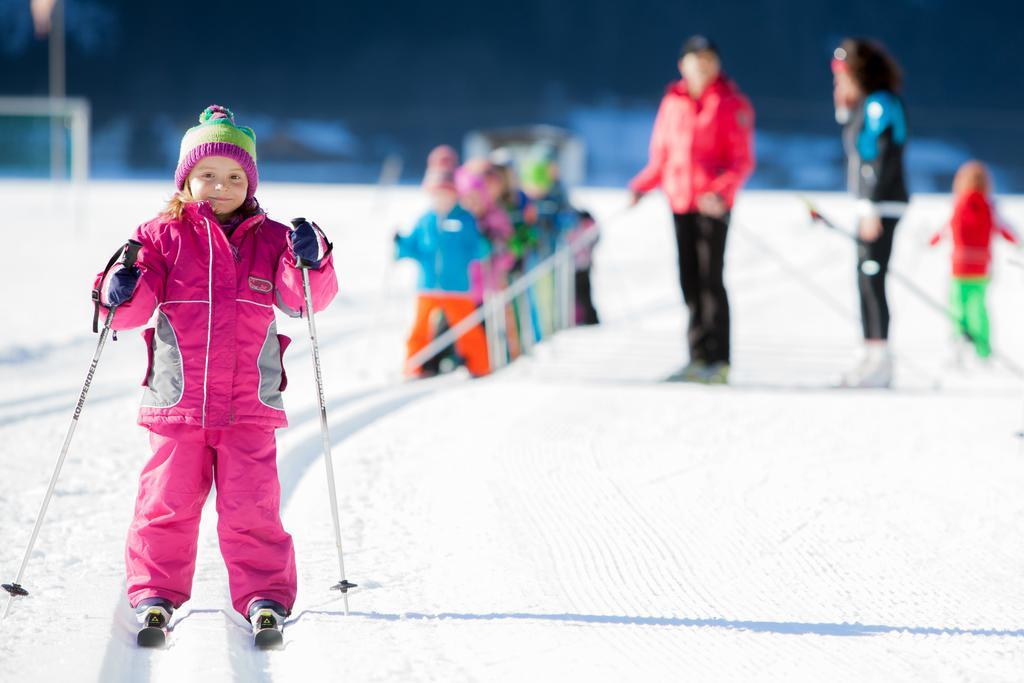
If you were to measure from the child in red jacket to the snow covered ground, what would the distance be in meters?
1.05

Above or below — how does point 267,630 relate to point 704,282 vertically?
below

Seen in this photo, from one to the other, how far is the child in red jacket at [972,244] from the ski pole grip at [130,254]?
6.08m

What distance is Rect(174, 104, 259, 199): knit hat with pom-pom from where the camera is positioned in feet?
8.23

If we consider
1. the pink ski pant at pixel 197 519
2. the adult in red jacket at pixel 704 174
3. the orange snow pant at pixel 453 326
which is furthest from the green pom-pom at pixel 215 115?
the orange snow pant at pixel 453 326

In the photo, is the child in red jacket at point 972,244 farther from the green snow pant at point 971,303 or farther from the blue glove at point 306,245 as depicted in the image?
the blue glove at point 306,245

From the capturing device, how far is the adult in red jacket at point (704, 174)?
17.6 ft

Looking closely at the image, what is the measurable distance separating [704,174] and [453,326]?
1.73 meters

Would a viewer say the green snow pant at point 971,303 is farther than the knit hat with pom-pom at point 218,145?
Yes

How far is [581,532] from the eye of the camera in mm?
3012

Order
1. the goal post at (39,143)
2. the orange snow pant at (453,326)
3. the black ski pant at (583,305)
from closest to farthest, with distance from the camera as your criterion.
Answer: the orange snow pant at (453,326) → the black ski pant at (583,305) → the goal post at (39,143)

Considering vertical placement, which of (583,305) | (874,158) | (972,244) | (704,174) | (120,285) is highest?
(874,158)

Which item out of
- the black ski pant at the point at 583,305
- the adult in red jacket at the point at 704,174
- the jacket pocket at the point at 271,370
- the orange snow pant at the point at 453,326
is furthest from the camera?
the black ski pant at the point at 583,305

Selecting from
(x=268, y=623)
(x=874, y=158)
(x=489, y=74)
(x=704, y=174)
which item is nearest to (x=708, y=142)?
(x=704, y=174)

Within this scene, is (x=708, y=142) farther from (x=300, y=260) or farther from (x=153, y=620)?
(x=153, y=620)
